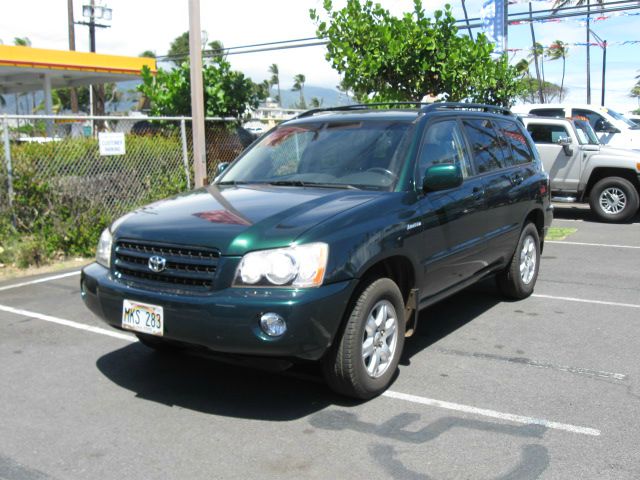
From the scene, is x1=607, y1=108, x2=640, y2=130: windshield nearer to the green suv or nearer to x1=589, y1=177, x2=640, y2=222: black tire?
x1=589, y1=177, x2=640, y2=222: black tire

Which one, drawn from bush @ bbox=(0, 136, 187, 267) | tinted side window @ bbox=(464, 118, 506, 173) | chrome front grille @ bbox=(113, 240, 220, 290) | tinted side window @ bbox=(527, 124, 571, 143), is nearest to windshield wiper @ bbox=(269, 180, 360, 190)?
chrome front grille @ bbox=(113, 240, 220, 290)

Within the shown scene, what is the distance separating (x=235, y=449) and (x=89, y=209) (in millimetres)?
6465

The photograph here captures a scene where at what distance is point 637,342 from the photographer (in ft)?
18.5

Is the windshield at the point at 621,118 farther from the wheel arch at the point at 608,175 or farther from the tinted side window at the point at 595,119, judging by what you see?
the wheel arch at the point at 608,175

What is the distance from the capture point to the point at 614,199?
1322 cm

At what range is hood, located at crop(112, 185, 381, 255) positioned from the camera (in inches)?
157

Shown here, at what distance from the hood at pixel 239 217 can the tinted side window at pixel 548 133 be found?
10.0m

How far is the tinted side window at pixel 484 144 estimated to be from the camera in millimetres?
5969

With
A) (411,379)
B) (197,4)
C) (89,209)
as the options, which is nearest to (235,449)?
(411,379)

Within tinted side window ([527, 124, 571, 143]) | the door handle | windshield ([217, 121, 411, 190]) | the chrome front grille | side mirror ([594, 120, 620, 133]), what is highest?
side mirror ([594, 120, 620, 133])

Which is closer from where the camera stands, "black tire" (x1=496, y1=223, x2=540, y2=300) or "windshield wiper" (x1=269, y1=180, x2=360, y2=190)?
"windshield wiper" (x1=269, y1=180, x2=360, y2=190)

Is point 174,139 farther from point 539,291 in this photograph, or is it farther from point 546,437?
point 546,437

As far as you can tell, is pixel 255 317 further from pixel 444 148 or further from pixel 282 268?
pixel 444 148

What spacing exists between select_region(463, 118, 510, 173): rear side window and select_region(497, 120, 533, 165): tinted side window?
182 millimetres
